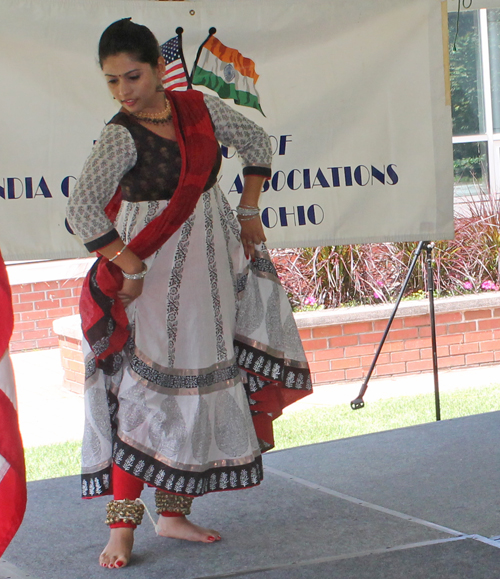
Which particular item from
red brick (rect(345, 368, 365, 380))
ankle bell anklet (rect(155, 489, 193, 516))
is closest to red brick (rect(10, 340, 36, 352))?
red brick (rect(345, 368, 365, 380))

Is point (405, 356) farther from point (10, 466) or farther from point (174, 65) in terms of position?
point (10, 466)

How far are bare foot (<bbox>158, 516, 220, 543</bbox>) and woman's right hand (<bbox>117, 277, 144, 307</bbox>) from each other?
0.77 meters

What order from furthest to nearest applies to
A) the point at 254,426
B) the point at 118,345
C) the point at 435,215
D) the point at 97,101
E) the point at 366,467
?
the point at 435,215 < the point at 97,101 < the point at 366,467 < the point at 254,426 < the point at 118,345

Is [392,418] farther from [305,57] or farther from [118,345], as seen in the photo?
[118,345]

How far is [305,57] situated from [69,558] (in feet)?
8.26

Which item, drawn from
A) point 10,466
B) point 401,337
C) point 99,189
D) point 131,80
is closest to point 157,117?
point 131,80

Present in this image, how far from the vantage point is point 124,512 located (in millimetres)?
2469

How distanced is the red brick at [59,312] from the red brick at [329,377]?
280 cm

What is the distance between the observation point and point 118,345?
2.45 metres

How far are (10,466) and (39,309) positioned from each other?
5.69 meters

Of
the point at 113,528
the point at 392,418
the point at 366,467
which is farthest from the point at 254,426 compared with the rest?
the point at 392,418

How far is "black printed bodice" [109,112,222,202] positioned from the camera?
238cm

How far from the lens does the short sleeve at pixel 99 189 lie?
231 cm

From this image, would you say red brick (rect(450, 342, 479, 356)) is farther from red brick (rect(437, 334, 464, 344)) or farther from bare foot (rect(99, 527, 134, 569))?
bare foot (rect(99, 527, 134, 569))
